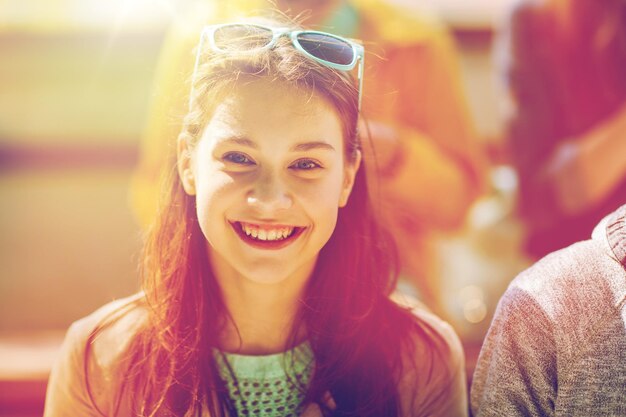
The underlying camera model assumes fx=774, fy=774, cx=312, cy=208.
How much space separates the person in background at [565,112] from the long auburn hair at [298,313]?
2.62 feet

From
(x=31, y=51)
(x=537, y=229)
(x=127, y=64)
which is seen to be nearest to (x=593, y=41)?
(x=537, y=229)

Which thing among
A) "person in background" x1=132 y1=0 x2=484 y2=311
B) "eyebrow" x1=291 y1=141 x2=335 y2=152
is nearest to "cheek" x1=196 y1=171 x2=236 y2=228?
"eyebrow" x1=291 y1=141 x2=335 y2=152

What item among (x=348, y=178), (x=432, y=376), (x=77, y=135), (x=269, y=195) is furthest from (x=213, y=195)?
(x=77, y=135)

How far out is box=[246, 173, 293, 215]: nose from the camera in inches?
43.6

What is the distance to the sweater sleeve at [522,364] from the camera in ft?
3.68

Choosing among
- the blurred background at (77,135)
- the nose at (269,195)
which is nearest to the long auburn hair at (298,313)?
the nose at (269,195)

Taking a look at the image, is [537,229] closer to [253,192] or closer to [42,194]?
[253,192]

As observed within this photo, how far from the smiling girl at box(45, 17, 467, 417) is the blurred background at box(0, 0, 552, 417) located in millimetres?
1563

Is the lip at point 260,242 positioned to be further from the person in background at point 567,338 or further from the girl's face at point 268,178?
the person in background at point 567,338

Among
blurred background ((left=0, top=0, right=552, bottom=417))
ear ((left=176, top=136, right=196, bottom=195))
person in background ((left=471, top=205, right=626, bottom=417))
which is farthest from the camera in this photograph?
blurred background ((left=0, top=0, right=552, bottom=417))

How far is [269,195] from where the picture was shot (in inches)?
43.8

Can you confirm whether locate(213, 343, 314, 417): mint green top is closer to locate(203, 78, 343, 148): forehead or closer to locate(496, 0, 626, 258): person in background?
locate(203, 78, 343, 148): forehead

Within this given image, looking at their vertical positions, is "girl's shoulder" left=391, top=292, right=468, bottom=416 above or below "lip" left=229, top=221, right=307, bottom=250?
below

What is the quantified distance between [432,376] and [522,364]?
17cm
